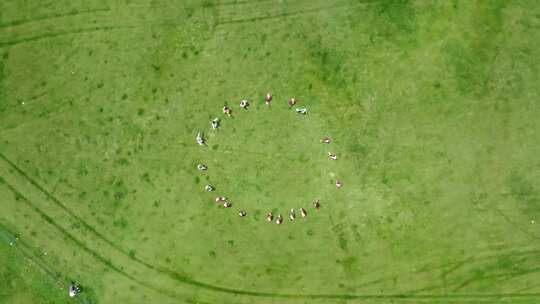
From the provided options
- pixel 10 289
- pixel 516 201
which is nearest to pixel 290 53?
pixel 516 201

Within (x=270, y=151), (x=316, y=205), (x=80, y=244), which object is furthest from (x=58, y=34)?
(x=316, y=205)

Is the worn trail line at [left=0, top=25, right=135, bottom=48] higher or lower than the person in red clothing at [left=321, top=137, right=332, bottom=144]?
higher

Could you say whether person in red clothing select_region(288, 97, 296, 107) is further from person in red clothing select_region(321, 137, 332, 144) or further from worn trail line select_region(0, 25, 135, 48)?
worn trail line select_region(0, 25, 135, 48)

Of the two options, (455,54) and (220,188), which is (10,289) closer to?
(220,188)

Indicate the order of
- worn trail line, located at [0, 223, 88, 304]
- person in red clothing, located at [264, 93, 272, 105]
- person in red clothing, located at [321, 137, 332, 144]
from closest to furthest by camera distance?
person in red clothing, located at [321, 137, 332, 144]
person in red clothing, located at [264, 93, 272, 105]
worn trail line, located at [0, 223, 88, 304]

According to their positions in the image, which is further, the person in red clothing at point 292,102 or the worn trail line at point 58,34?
the worn trail line at point 58,34

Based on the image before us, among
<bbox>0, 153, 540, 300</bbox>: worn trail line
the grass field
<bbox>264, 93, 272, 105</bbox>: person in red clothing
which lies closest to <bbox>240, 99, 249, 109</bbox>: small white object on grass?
the grass field

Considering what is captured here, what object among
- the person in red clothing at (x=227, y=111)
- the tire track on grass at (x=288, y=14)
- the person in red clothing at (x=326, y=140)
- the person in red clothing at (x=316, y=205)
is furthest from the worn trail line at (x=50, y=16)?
the person in red clothing at (x=316, y=205)

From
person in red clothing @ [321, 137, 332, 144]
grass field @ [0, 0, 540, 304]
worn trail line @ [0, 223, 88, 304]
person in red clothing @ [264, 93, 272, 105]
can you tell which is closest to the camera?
grass field @ [0, 0, 540, 304]

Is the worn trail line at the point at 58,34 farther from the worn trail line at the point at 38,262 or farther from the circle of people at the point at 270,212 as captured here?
the worn trail line at the point at 38,262

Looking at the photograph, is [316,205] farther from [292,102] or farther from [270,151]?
[292,102]
